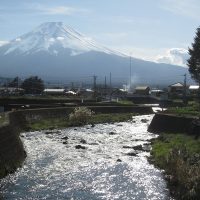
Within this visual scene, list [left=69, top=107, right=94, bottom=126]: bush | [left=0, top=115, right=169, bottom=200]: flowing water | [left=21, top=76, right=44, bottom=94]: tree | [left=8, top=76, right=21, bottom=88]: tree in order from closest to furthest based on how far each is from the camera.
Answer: [left=0, top=115, right=169, bottom=200]: flowing water < [left=69, top=107, right=94, bottom=126]: bush < [left=21, top=76, right=44, bottom=94]: tree < [left=8, top=76, right=21, bottom=88]: tree

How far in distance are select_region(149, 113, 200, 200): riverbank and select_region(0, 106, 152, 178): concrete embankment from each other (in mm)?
7616

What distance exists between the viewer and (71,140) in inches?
1496

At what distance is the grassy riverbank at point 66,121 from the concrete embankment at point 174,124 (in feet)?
26.6

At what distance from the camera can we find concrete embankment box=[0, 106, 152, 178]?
84.2 feet

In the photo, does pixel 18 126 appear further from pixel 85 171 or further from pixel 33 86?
pixel 33 86

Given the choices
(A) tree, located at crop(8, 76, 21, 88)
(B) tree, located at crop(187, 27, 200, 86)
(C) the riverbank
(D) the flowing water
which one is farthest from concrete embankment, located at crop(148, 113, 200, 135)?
(A) tree, located at crop(8, 76, 21, 88)

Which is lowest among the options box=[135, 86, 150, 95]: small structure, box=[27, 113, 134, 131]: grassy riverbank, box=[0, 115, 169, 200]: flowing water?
box=[0, 115, 169, 200]: flowing water

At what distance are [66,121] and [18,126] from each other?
927 cm

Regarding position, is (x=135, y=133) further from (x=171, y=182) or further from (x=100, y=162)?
(x=171, y=182)

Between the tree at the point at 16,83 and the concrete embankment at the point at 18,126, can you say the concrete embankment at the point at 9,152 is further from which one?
the tree at the point at 16,83

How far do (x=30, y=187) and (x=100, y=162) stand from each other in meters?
7.05

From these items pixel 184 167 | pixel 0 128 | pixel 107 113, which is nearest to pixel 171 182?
pixel 184 167

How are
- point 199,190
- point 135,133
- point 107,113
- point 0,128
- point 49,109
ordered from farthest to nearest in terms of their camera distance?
point 107,113
point 49,109
point 135,133
point 0,128
point 199,190

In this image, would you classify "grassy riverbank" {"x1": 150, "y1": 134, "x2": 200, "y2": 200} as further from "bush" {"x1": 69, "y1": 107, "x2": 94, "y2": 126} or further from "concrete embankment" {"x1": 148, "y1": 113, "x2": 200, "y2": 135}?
"bush" {"x1": 69, "y1": 107, "x2": 94, "y2": 126}
